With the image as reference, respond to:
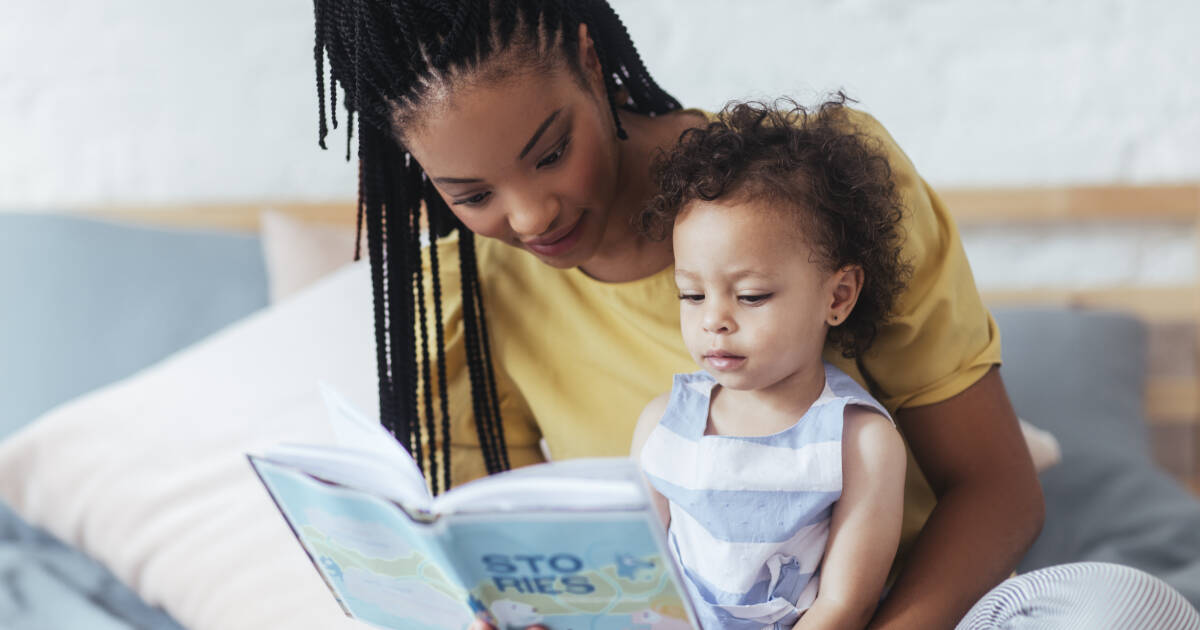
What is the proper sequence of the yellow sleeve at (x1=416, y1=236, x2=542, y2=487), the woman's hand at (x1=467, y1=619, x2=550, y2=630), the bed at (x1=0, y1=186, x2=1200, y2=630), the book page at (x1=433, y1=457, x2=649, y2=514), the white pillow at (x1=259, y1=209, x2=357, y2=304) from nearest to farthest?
1. the book page at (x1=433, y1=457, x2=649, y2=514)
2. the woman's hand at (x1=467, y1=619, x2=550, y2=630)
3. the yellow sleeve at (x1=416, y1=236, x2=542, y2=487)
4. the bed at (x1=0, y1=186, x2=1200, y2=630)
5. the white pillow at (x1=259, y1=209, x2=357, y2=304)

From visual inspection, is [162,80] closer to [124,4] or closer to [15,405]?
[124,4]

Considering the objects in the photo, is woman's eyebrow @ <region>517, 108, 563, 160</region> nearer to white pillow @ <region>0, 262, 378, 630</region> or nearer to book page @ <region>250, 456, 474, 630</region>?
book page @ <region>250, 456, 474, 630</region>

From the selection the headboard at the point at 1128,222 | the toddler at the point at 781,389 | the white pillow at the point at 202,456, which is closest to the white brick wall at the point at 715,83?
the headboard at the point at 1128,222

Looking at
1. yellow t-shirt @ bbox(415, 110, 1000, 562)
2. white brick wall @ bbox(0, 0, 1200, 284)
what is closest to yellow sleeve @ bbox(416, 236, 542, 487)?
yellow t-shirt @ bbox(415, 110, 1000, 562)

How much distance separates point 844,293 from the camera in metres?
0.81

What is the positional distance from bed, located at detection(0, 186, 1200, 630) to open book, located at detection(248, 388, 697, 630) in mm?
360

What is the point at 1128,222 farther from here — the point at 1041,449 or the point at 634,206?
the point at 634,206

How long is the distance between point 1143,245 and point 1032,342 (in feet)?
1.28

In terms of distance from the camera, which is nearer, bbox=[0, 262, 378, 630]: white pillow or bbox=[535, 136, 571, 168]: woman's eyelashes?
bbox=[535, 136, 571, 168]: woman's eyelashes

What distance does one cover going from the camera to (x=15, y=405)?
1.49 m

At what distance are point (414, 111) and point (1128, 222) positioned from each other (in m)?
1.40

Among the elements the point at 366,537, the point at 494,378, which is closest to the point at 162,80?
the point at 494,378

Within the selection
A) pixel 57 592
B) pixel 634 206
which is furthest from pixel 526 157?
pixel 57 592

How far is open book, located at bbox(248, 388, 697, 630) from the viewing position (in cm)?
61
